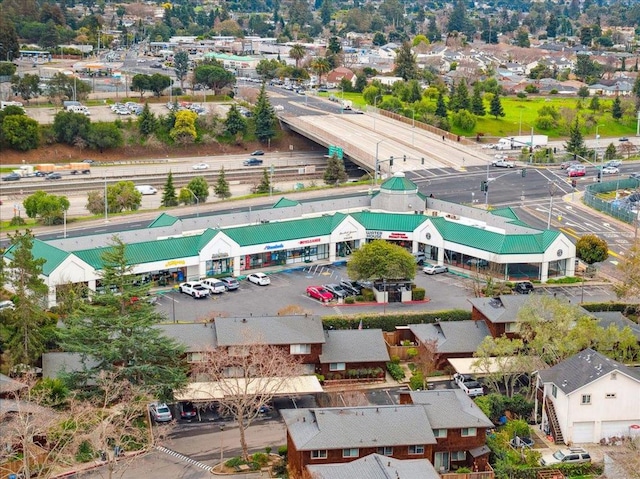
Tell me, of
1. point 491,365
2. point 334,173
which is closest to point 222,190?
point 334,173

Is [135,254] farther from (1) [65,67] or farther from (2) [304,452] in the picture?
(1) [65,67]

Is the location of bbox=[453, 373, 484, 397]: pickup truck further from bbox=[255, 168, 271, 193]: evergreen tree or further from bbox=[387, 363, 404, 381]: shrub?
bbox=[255, 168, 271, 193]: evergreen tree

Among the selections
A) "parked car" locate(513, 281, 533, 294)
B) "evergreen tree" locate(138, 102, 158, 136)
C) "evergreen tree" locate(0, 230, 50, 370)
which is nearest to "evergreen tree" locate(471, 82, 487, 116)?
"evergreen tree" locate(138, 102, 158, 136)

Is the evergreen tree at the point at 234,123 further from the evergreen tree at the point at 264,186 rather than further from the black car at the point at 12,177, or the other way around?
the black car at the point at 12,177

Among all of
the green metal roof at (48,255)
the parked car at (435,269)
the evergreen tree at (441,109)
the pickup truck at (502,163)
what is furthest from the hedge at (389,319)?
the evergreen tree at (441,109)

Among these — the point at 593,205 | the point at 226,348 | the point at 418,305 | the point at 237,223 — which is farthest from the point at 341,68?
the point at 226,348

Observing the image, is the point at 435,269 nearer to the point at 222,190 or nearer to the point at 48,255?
the point at 48,255

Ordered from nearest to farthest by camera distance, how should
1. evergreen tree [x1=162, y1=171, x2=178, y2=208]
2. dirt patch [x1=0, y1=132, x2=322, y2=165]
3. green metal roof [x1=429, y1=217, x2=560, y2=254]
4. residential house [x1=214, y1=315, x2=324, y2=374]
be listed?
residential house [x1=214, y1=315, x2=324, y2=374]
green metal roof [x1=429, y1=217, x2=560, y2=254]
evergreen tree [x1=162, y1=171, x2=178, y2=208]
dirt patch [x1=0, y1=132, x2=322, y2=165]
